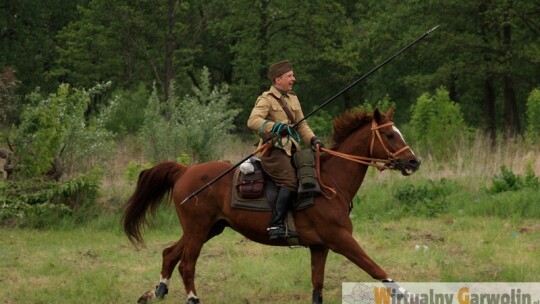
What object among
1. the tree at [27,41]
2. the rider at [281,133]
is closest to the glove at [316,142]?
the rider at [281,133]

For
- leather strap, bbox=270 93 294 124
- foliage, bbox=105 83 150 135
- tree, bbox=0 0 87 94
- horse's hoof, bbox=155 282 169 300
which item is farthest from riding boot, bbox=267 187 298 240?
tree, bbox=0 0 87 94

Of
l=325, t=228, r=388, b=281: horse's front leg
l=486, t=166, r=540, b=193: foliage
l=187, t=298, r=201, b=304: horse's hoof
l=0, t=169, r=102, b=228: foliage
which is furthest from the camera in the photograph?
l=486, t=166, r=540, b=193: foliage

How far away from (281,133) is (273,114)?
37cm

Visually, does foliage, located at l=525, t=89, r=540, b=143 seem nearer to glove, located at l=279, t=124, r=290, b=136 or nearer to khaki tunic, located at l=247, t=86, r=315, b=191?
khaki tunic, located at l=247, t=86, r=315, b=191

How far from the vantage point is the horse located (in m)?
8.17

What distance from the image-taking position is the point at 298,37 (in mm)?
36125

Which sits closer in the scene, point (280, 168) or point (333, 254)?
point (280, 168)

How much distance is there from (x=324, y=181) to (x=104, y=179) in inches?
377

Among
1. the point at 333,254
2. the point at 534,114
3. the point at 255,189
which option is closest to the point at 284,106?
the point at 255,189

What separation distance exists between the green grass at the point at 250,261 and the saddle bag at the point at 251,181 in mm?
1318

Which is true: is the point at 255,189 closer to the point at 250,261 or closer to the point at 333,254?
the point at 250,261

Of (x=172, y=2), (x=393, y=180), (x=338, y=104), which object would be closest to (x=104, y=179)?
(x=393, y=180)

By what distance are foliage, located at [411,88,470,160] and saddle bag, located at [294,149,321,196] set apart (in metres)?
10.9

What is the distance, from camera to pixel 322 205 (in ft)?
27.1
